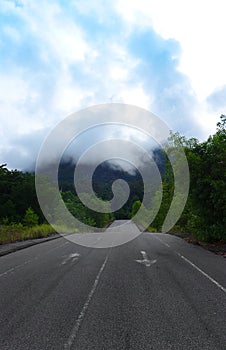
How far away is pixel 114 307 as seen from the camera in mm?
6879

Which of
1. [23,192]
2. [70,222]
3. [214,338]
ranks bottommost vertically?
[214,338]

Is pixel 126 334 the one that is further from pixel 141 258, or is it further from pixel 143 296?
pixel 141 258

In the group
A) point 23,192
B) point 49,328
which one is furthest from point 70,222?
point 49,328

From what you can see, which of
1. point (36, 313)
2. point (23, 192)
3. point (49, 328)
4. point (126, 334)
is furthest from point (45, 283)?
point (23, 192)

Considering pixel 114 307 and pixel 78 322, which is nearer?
pixel 78 322

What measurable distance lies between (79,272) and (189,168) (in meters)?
11.4

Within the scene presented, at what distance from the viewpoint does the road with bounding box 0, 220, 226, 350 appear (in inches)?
200

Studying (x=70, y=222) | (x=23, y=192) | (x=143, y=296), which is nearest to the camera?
(x=143, y=296)

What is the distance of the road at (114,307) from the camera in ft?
16.7

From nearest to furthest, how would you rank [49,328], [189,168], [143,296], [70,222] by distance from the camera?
[49,328]
[143,296]
[189,168]
[70,222]

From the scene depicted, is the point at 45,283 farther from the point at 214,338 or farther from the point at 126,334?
the point at 214,338

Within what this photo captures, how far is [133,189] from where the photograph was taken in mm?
136375

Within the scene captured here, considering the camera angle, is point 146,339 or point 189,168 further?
point 189,168

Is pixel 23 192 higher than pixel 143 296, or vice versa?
pixel 23 192
